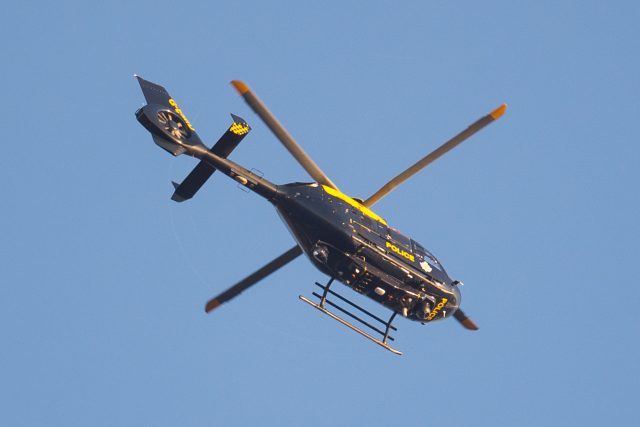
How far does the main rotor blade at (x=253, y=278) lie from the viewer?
2895 cm

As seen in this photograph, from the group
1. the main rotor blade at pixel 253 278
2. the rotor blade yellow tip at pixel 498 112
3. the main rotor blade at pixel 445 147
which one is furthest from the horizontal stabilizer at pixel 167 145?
the rotor blade yellow tip at pixel 498 112

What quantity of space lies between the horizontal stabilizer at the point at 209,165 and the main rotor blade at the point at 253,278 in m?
2.89

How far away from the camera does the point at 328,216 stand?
27.0 m

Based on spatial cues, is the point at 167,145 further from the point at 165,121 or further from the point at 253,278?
the point at 253,278

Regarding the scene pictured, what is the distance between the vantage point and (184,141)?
2709 centimetres

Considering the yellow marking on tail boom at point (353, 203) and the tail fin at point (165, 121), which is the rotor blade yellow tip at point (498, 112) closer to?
the yellow marking on tail boom at point (353, 203)

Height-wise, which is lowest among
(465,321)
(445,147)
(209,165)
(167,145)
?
(167,145)

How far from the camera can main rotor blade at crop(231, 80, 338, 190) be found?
2611 cm

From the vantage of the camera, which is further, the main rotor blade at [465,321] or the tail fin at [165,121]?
the main rotor blade at [465,321]

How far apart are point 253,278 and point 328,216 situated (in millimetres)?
3593

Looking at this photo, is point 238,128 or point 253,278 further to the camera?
point 253,278

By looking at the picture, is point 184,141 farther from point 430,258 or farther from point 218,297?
point 430,258

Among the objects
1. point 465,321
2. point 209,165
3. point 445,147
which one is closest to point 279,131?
point 209,165

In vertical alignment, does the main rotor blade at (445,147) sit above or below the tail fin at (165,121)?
above
